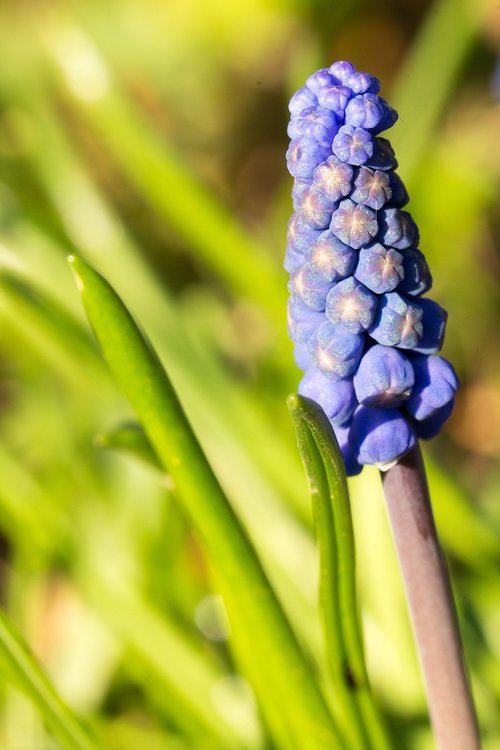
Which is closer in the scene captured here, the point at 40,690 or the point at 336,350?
the point at 336,350

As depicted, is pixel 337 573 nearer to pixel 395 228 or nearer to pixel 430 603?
pixel 430 603

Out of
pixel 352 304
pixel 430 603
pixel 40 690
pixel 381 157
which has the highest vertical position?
pixel 381 157

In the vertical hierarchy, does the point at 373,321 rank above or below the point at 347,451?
above

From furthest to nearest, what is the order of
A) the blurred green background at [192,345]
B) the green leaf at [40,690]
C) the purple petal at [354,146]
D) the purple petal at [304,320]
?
the blurred green background at [192,345] < the green leaf at [40,690] < the purple petal at [304,320] < the purple petal at [354,146]

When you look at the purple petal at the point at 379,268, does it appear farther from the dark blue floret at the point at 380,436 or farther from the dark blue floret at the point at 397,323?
the dark blue floret at the point at 380,436

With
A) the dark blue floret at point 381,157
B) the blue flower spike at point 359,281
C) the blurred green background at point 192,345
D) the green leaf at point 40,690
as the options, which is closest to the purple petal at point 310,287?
the blue flower spike at point 359,281

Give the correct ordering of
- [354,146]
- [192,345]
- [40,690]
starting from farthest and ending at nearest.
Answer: [192,345] → [40,690] → [354,146]

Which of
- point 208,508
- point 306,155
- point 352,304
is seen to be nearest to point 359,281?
point 352,304
